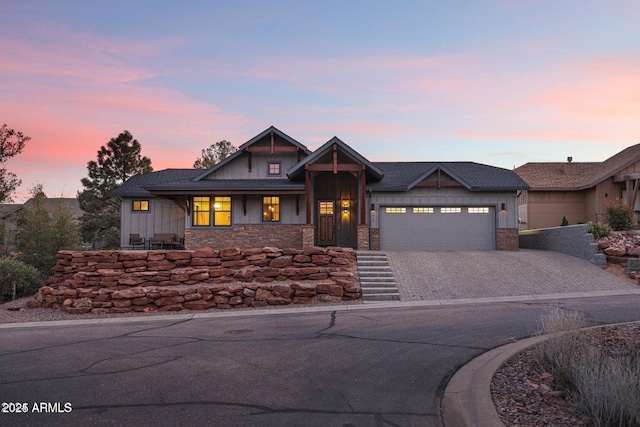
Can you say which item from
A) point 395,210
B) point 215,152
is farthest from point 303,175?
→ point 215,152

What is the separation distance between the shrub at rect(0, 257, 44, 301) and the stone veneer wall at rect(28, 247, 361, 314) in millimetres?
3353

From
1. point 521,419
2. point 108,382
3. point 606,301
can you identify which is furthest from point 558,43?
point 108,382

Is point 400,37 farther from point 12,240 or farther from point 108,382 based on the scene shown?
point 12,240

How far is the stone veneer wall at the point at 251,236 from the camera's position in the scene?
75.8ft

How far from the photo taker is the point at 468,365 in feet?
22.9

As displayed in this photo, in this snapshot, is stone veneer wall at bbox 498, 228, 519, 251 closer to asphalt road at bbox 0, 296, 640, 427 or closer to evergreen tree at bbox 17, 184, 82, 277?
asphalt road at bbox 0, 296, 640, 427

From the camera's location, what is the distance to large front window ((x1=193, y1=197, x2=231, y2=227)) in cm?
2330

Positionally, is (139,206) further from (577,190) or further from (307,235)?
(577,190)

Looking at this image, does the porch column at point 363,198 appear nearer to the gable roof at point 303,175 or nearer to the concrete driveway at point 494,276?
the gable roof at point 303,175

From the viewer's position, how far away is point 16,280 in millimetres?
18047

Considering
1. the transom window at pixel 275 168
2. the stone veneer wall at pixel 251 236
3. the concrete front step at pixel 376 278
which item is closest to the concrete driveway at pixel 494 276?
the concrete front step at pixel 376 278

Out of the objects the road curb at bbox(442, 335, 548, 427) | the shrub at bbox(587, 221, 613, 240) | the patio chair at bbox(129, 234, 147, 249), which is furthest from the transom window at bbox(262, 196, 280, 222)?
the road curb at bbox(442, 335, 548, 427)

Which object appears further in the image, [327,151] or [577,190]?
[577,190]

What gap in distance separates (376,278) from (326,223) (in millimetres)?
7809
